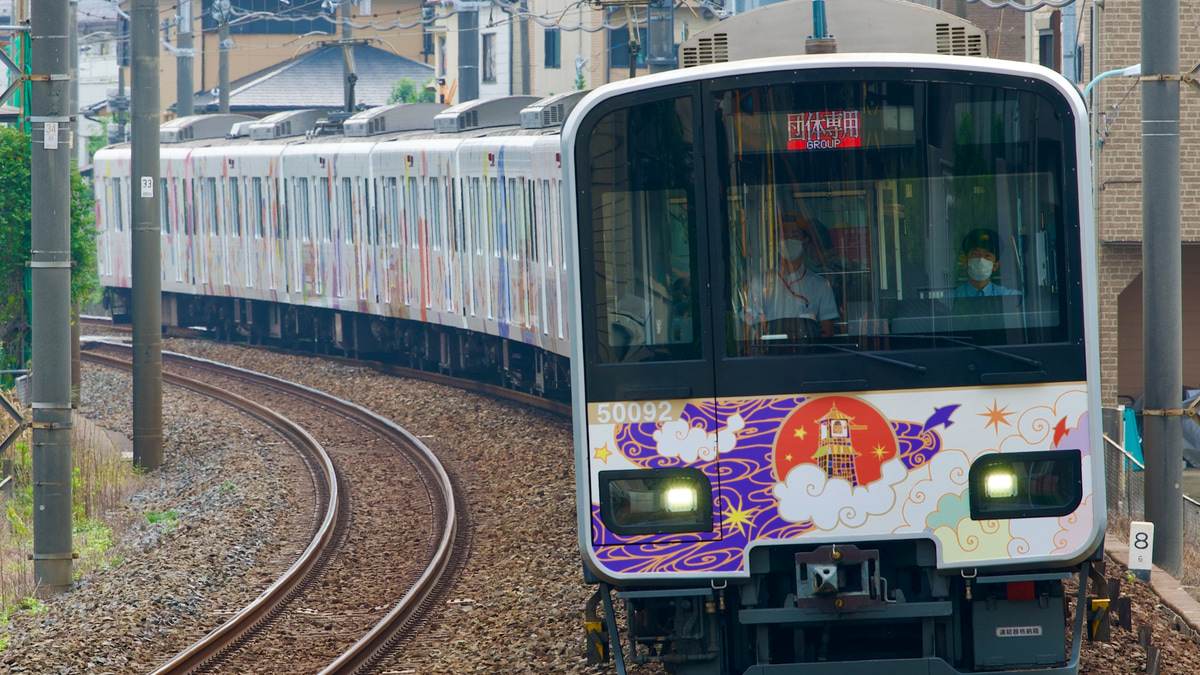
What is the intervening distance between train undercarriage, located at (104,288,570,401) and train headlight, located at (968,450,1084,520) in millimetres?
9878

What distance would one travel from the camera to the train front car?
5.39 m

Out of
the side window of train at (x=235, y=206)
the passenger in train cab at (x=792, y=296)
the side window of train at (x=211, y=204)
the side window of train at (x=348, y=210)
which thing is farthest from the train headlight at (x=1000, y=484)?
the side window of train at (x=211, y=204)

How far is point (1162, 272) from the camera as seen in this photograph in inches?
323

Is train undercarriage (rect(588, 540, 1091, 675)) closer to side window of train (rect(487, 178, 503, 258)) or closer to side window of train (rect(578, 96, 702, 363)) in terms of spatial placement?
side window of train (rect(578, 96, 702, 363))

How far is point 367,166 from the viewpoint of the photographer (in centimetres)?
2061

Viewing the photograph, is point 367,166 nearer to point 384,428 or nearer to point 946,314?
point 384,428

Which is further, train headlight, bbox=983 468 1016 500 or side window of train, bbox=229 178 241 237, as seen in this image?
side window of train, bbox=229 178 241 237

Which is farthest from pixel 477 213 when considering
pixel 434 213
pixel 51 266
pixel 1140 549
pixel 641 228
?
pixel 641 228

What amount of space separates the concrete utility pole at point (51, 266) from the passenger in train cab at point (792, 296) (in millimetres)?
5588

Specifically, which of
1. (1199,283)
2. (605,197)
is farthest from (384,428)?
(605,197)

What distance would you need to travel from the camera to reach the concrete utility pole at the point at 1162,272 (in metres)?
8.15

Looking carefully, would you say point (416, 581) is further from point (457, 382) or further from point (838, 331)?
point (457, 382)

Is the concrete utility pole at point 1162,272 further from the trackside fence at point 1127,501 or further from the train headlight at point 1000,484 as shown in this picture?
the train headlight at point 1000,484

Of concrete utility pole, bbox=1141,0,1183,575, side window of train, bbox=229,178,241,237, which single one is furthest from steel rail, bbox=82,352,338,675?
side window of train, bbox=229,178,241,237
